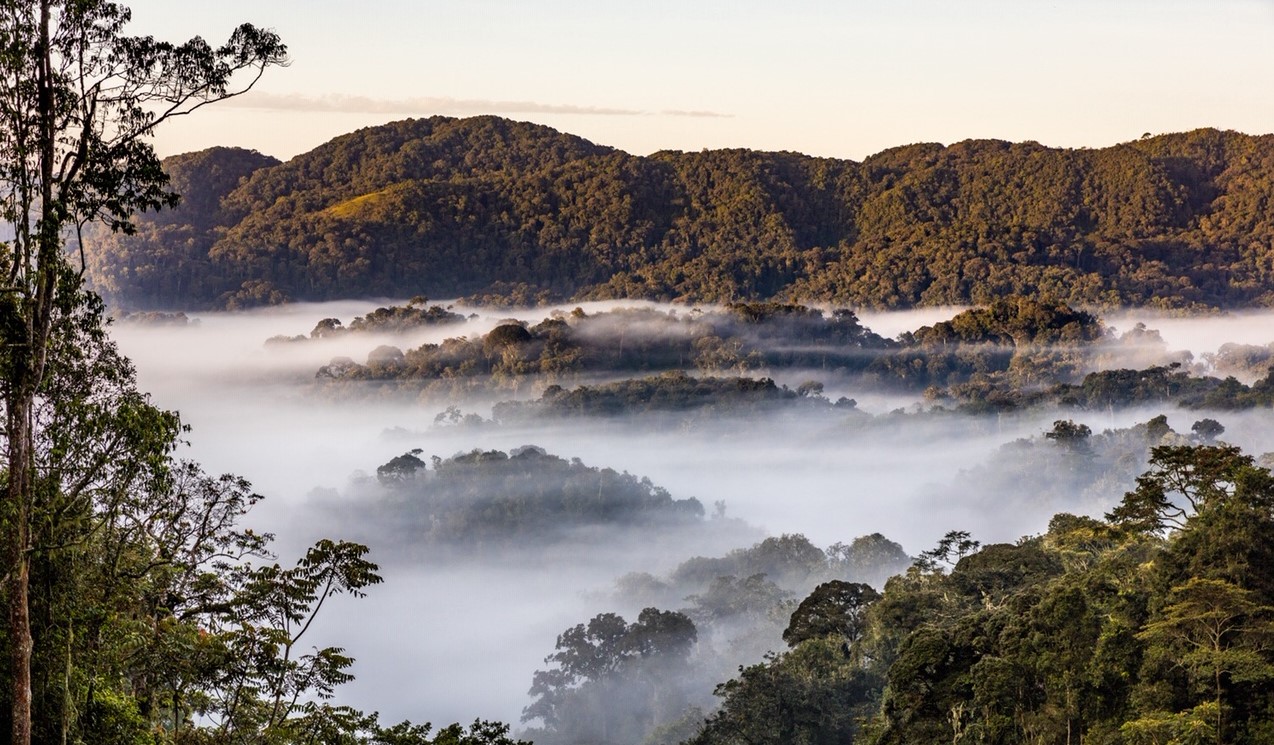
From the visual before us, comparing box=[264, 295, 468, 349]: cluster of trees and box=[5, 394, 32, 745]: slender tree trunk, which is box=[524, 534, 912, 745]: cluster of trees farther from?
box=[264, 295, 468, 349]: cluster of trees

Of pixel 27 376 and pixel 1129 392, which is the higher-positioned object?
pixel 27 376

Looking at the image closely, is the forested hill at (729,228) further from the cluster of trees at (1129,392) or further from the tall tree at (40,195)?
the tall tree at (40,195)

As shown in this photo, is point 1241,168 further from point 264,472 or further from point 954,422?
point 264,472

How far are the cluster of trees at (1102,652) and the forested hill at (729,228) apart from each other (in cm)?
10089

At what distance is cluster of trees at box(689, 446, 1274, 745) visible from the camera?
69.5 feet

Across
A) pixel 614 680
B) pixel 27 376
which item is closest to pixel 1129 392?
pixel 614 680

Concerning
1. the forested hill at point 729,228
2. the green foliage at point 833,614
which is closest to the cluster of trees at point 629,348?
the forested hill at point 729,228

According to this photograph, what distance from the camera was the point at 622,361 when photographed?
121562 millimetres

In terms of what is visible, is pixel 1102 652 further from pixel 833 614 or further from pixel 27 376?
pixel 27 376

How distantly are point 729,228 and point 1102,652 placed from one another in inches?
4930

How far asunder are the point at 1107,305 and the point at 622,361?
143 ft

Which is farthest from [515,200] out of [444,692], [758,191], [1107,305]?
[444,692]

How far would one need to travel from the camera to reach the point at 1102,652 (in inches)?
923

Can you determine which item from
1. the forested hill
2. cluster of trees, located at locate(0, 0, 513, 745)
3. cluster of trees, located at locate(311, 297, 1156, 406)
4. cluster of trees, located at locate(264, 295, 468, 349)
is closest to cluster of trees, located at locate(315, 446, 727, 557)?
cluster of trees, located at locate(311, 297, 1156, 406)
